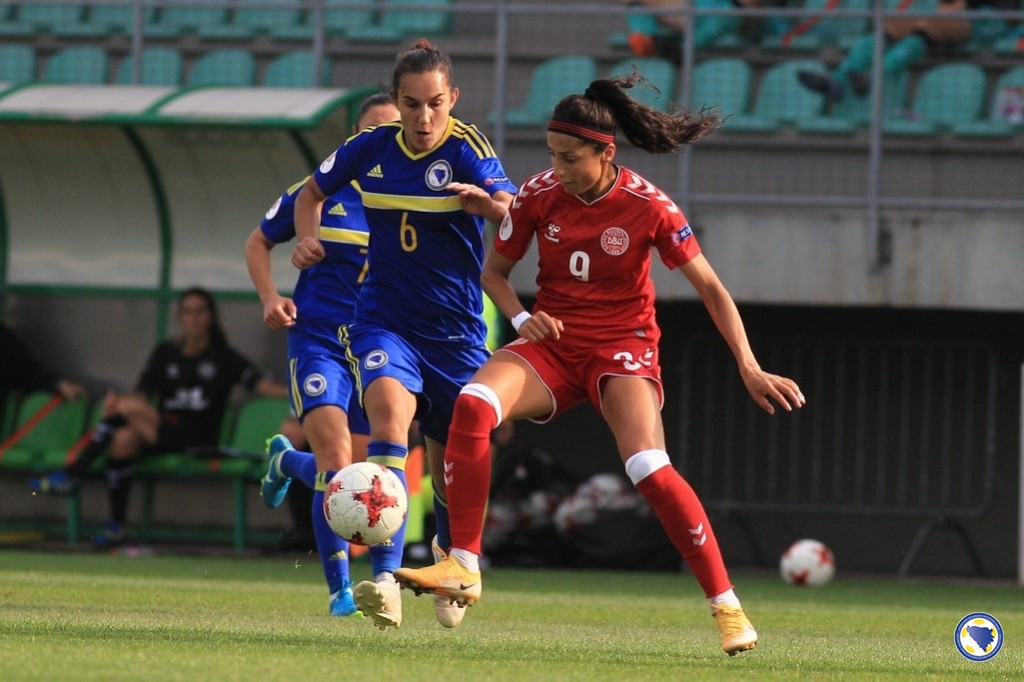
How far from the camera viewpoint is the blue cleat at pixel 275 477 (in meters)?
8.36

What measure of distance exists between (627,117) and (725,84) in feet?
25.1

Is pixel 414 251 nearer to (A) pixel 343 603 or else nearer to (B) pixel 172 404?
(A) pixel 343 603

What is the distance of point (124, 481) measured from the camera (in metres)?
12.8

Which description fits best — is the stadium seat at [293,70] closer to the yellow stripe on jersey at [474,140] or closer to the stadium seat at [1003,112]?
the stadium seat at [1003,112]

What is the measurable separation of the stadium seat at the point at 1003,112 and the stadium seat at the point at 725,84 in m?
1.61

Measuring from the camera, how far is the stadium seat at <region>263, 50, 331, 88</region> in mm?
14406

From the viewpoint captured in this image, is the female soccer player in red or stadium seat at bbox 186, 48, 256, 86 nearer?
the female soccer player in red

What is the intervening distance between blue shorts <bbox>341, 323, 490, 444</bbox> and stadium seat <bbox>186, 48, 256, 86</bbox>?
8.15 metres

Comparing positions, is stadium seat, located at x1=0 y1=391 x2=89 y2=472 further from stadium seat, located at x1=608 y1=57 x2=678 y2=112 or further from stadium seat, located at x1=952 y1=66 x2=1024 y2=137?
stadium seat, located at x1=952 y1=66 x2=1024 y2=137

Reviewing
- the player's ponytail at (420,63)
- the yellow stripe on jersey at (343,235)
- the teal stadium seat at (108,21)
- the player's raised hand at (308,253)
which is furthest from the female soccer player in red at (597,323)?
the teal stadium seat at (108,21)

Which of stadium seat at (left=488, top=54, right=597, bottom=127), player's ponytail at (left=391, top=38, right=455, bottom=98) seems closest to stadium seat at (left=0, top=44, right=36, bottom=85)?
stadium seat at (left=488, top=54, right=597, bottom=127)

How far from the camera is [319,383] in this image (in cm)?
755

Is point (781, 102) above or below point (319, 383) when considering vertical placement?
above

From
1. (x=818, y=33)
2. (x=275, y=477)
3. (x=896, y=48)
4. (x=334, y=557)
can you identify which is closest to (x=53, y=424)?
(x=275, y=477)
